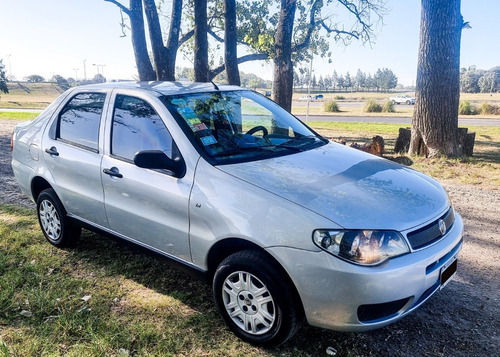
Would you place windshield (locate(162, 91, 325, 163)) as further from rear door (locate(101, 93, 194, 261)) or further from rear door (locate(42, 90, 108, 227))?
rear door (locate(42, 90, 108, 227))

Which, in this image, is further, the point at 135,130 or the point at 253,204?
the point at 135,130

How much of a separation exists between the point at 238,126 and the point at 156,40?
8528 mm

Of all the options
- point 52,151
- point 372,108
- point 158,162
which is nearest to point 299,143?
point 158,162

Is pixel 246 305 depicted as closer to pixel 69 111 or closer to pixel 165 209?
pixel 165 209

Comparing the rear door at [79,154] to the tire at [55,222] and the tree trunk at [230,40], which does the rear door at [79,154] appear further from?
the tree trunk at [230,40]

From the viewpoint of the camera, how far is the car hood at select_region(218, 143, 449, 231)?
249cm

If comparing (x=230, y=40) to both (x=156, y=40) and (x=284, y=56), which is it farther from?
(x=156, y=40)

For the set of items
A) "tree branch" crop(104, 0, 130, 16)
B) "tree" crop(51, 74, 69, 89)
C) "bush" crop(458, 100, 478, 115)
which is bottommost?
"bush" crop(458, 100, 478, 115)

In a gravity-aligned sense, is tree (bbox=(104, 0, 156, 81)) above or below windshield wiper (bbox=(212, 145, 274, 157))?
above

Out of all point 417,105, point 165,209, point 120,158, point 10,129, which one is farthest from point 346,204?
point 10,129

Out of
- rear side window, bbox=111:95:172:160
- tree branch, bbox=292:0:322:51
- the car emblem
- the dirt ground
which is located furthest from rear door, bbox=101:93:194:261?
tree branch, bbox=292:0:322:51

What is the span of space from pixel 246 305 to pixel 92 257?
2184 millimetres

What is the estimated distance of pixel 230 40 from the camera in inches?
444

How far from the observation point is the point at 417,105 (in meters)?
8.77
